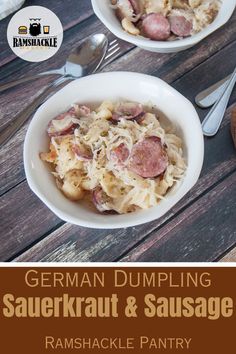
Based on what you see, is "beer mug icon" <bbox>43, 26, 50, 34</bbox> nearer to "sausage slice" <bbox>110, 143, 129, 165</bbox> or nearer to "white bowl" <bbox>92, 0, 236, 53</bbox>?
"white bowl" <bbox>92, 0, 236, 53</bbox>

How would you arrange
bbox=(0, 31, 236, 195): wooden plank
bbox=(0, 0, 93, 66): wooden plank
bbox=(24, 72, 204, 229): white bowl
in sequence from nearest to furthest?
bbox=(24, 72, 204, 229): white bowl, bbox=(0, 31, 236, 195): wooden plank, bbox=(0, 0, 93, 66): wooden plank

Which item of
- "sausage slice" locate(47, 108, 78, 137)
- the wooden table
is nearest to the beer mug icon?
the wooden table

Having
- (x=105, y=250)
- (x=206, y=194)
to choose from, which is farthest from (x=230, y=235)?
(x=105, y=250)

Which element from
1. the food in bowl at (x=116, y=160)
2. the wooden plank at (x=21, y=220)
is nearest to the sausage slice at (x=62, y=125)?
the food in bowl at (x=116, y=160)

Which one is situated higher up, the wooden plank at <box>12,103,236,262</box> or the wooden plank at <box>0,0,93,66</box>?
the wooden plank at <box>0,0,93,66</box>

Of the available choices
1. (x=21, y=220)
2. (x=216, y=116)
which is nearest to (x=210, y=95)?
(x=216, y=116)

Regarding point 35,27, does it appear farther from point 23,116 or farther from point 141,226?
point 141,226
